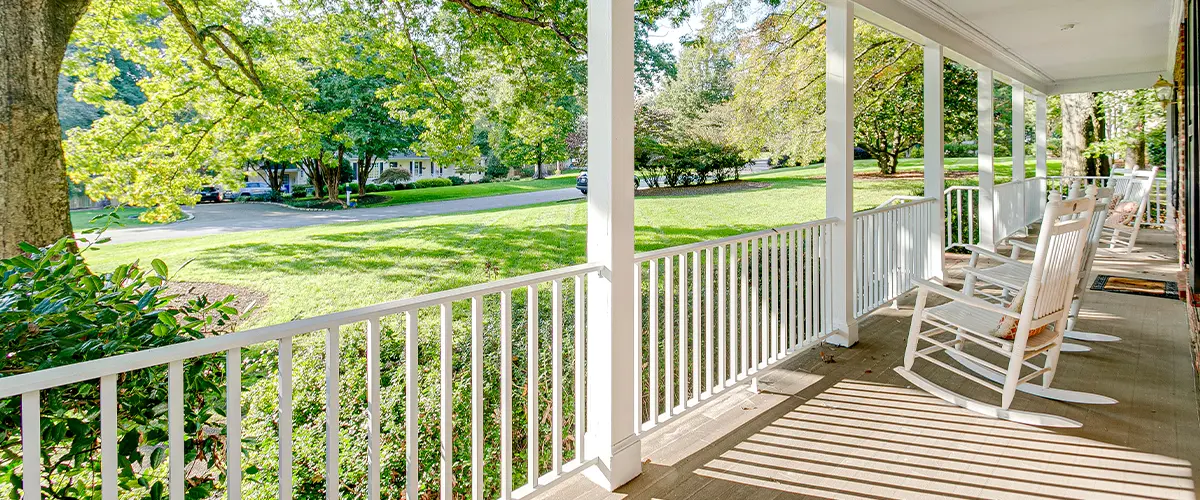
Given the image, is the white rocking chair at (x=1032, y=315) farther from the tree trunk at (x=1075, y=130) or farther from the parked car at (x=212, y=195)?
the tree trunk at (x=1075, y=130)

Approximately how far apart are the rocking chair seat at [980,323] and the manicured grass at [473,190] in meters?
4.68

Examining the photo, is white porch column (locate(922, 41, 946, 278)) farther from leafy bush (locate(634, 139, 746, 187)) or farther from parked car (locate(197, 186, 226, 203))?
parked car (locate(197, 186, 226, 203))

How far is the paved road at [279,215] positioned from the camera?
5.00m

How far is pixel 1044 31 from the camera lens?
5.76m

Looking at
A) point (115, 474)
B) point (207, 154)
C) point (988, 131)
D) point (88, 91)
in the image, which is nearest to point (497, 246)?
point (207, 154)

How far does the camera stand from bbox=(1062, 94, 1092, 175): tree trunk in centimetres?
→ 1206

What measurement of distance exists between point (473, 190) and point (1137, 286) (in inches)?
252

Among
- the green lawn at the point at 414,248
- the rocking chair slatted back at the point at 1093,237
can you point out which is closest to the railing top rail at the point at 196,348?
the rocking chair slatted back at the point at 1093,237

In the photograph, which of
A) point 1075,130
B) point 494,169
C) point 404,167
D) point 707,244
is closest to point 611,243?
point 707,244

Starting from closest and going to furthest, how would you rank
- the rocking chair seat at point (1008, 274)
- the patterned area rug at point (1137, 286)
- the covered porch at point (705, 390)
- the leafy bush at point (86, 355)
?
the leafy bush at point (86, 355)
the covered porch at point (705, 390)
the rocking chair seat at point (1008, 274)
the patterned area rug at point (1137, 286)

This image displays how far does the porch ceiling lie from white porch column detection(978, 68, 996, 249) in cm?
28

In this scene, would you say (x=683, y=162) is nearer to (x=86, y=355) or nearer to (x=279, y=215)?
(x=279, y=215)

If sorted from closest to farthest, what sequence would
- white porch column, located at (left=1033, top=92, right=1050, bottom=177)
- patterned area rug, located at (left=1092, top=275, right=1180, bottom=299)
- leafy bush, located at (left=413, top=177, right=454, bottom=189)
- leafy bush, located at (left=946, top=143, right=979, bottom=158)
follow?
patterned area rug, located at (left=1092, top=275, right=1180, bottom=299), leafy bush, located at (left=413, top=177, right=454, bottom=189), white porch column, located at (left=1033, top=92, right=1050, bottom=177), leafy bush, located at (left=946, top=143, right=979, bottom=158)

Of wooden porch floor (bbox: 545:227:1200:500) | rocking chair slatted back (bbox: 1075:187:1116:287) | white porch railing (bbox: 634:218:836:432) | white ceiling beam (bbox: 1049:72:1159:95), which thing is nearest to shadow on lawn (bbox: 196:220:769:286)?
white porch railing (bbox: 634:218:836:432)
